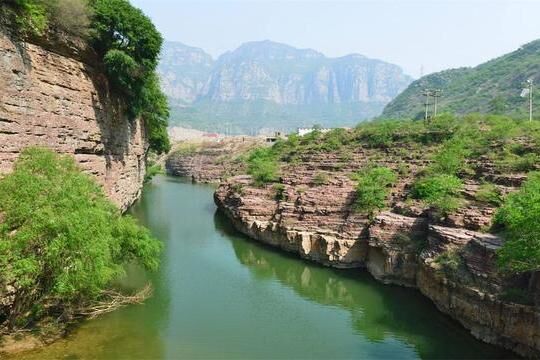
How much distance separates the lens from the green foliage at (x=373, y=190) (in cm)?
2702

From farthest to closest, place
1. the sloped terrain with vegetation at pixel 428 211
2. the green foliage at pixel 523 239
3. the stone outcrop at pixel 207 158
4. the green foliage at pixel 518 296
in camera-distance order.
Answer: the stone outcrop at pixel 207 158 < the sloped terrain with vegetation at pixel 428 211 < the green foliage at pixel 518 296 < the green foliage at pixel 523 239

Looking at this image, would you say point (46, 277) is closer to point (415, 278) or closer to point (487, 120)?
point (415, 278)

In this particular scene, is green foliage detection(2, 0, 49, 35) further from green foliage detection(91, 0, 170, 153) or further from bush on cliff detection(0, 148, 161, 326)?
bush on cliff detection(0, 148, 161, 326)

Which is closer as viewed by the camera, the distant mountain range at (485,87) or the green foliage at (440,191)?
the green foliage at (440,191)

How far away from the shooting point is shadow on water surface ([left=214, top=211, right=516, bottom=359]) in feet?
56.9

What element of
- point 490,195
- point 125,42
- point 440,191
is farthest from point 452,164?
point 125,42

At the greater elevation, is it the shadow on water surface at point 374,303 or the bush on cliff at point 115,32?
the bush on cliff at point 115,32

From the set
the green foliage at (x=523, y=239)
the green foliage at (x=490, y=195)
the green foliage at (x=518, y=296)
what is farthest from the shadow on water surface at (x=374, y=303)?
the green foliage at (x=490, y=195)

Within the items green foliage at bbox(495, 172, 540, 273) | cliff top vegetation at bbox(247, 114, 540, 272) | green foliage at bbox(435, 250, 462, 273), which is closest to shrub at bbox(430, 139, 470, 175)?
cliff top vegetation at bbox(247, 114, 540, 272)

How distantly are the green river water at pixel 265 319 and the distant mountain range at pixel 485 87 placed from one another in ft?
164

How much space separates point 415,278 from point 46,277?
1583 centimetres

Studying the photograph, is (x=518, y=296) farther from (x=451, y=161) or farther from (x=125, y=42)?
(x=125, y=42)

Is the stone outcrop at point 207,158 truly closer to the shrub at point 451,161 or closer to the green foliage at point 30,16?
the shrub at point 451,161

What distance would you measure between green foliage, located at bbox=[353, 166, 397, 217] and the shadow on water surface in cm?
366
